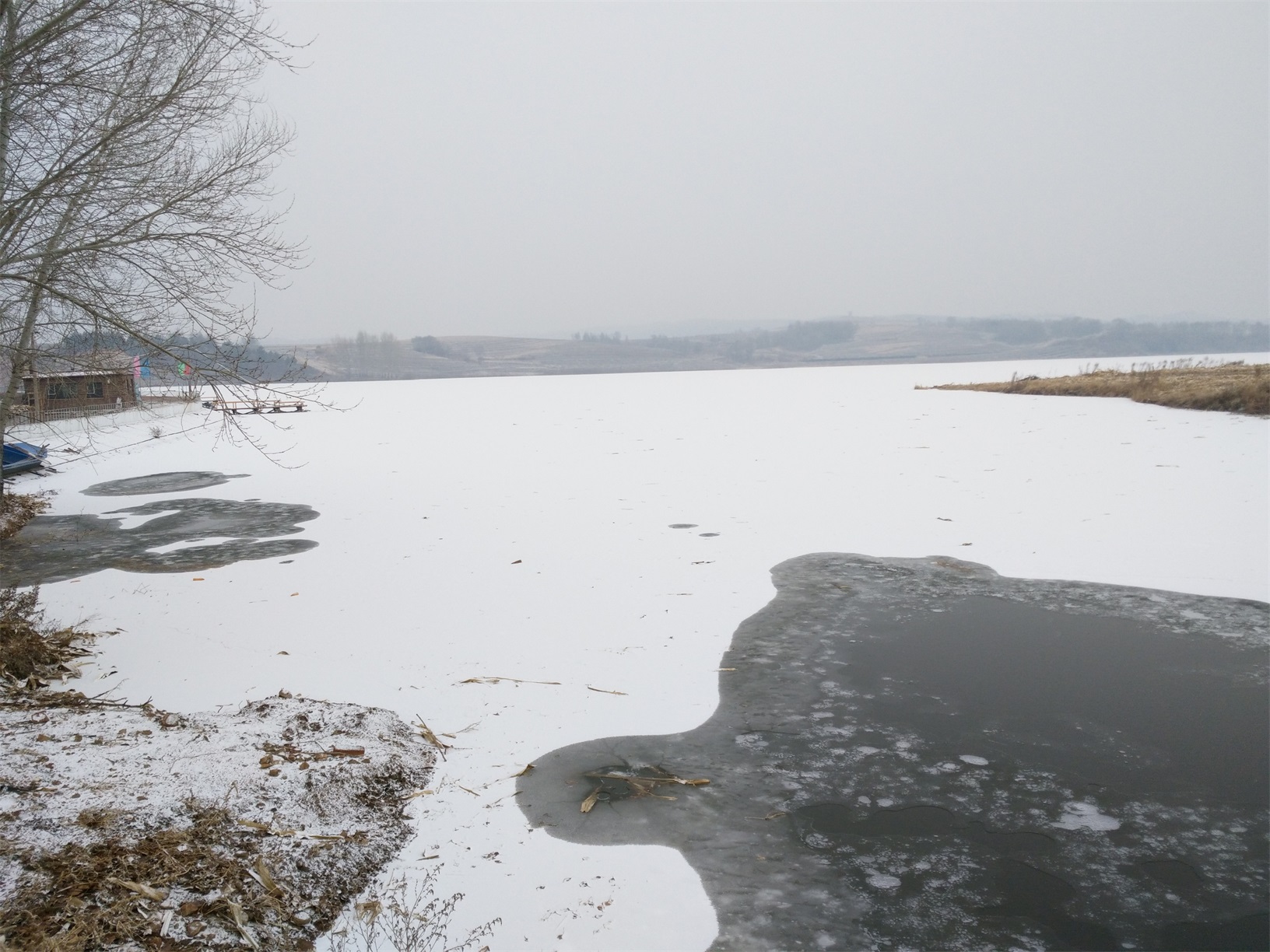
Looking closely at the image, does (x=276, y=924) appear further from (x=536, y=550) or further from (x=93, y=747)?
(x=536, y=550)

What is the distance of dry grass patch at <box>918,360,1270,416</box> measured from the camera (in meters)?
18.6

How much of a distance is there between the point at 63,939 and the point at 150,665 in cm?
365

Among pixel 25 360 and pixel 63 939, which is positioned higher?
pixel 25 360

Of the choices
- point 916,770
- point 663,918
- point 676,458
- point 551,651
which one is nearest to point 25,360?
point 551,651

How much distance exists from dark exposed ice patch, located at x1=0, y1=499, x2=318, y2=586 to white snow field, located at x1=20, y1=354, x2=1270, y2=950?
40 cm

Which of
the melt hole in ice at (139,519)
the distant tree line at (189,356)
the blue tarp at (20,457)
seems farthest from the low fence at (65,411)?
the distant tree line at (189,356)

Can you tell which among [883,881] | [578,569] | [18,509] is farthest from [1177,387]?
[18,509]

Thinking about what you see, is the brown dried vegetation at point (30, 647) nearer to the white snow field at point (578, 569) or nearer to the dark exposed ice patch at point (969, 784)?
the white snow field at point (578, 569)

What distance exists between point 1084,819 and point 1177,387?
23750 millimetres

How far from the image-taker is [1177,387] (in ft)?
75.8

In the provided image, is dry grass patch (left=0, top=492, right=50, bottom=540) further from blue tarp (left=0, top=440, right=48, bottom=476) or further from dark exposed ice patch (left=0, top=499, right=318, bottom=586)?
blue tarp (left=0, top=440, right=48, bottom=476)

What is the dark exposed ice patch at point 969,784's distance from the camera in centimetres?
322

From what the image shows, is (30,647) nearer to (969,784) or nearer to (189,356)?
(189,356)

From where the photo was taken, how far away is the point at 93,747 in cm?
427
